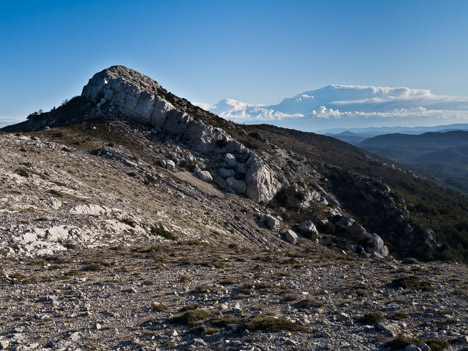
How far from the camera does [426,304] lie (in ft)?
51.1

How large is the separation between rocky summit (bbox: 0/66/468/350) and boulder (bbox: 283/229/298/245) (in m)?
0.32

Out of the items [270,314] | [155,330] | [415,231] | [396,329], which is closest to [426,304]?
[396,329]

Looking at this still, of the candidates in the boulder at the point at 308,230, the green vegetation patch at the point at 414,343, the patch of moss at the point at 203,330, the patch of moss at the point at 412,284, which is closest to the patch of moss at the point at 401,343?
the green vegetation patch at the point at 414,343

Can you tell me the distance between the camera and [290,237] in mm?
45438

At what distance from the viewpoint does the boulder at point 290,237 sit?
1781 inches

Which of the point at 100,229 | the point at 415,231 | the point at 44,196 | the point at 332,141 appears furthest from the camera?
the point at 332,141

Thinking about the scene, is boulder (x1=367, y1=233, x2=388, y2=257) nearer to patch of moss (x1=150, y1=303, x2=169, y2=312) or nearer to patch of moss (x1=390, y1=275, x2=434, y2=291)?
patch of moss (x1=390, y1=275, x2=434, y2=291)

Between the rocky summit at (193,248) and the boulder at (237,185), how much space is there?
0.32m

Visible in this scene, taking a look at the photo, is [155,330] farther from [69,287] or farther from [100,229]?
[100,229]

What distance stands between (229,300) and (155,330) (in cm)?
477

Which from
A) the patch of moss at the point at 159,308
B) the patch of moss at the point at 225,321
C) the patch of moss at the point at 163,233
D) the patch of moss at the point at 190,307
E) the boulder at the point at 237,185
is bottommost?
the patch of moss at the point at 163,233

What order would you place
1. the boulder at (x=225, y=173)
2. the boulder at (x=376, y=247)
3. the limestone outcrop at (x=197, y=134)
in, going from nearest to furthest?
1. the boulder at (x=376, y=247)
2. the limestone outcrop at (x=197, y=134)
3. the boulder at (x=225, y=173)

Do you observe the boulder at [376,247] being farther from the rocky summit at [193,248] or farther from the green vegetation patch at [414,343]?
the green vegetation patch at [414,343]

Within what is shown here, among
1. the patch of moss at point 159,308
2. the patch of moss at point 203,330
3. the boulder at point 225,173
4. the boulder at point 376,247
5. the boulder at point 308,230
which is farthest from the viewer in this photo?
the boulder at point 225,173
